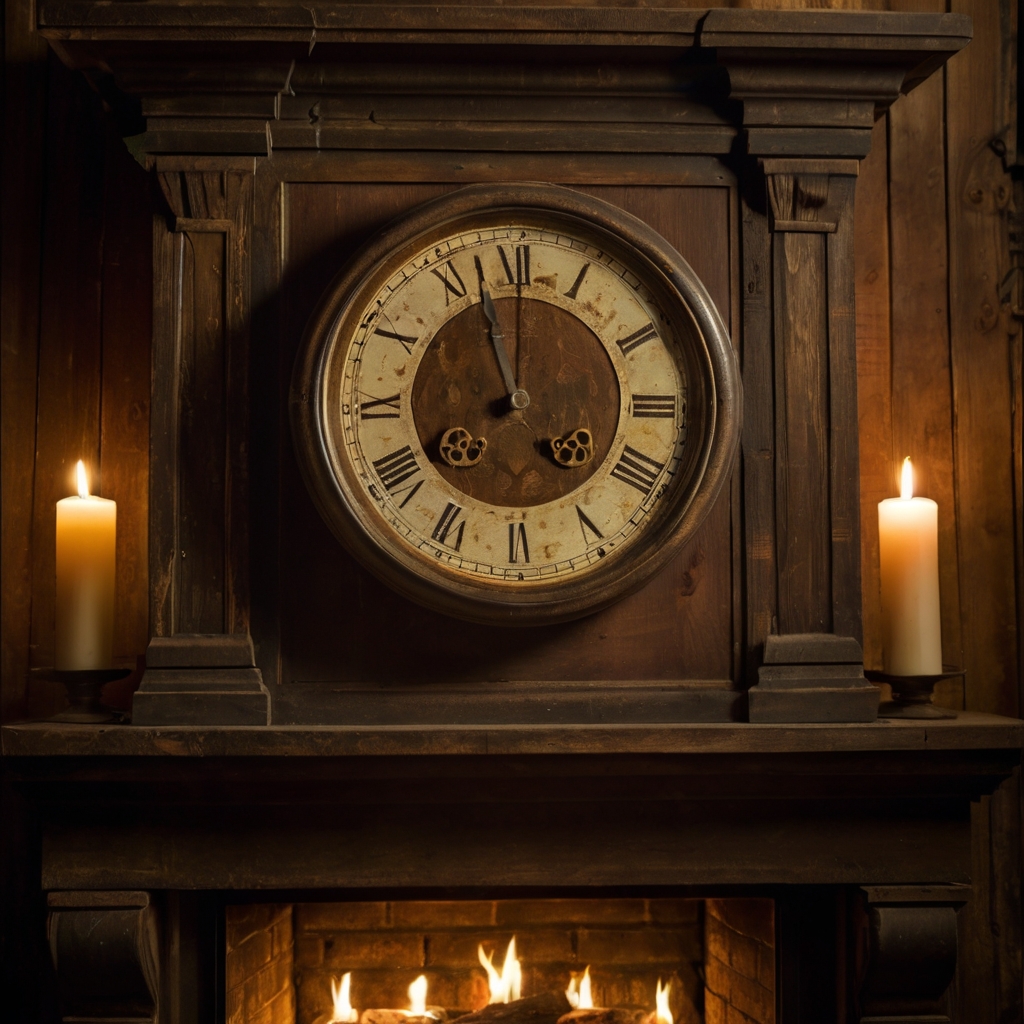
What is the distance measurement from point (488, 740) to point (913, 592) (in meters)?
0.81

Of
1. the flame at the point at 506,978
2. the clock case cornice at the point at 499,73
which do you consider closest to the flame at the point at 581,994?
the flame at the point at 506,978

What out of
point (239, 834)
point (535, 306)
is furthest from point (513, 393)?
point (239, 834)

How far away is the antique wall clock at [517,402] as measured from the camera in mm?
1858

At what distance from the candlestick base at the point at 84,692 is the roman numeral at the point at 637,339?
107 cm

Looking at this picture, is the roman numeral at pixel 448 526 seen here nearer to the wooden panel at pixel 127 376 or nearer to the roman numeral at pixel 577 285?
the roman numeral at pixel 577 285

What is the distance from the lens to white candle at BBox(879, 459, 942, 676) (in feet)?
6.47

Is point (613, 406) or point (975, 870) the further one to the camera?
point (975, 870)

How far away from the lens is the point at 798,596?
1.95 metres

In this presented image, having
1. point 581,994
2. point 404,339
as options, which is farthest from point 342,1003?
point 404,339

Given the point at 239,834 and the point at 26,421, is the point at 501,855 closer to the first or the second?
→ the point at 239,834

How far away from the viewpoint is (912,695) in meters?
2.00

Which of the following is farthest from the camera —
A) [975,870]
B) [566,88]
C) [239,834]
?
[975,870]

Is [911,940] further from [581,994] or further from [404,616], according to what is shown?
[404,616]

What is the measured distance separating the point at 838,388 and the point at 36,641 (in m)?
1.65
